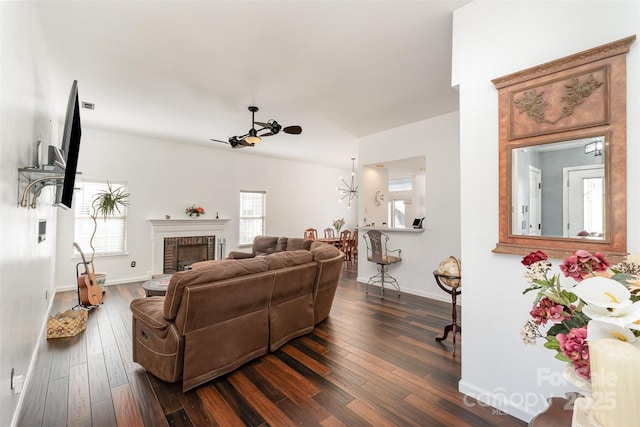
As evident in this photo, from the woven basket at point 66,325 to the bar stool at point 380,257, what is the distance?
4088 mm

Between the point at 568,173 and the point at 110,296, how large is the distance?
6122 millimetres

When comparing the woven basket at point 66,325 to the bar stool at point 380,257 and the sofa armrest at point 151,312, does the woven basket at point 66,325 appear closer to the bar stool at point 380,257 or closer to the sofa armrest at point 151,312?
the sofa armrest at point 151,312

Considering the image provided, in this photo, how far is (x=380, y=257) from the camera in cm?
473

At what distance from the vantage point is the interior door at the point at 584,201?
159 centimetres

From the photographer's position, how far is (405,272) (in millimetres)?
5016

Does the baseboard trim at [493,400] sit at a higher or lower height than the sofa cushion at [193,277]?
lower

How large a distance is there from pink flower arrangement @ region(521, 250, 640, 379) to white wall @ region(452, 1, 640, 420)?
1188mm

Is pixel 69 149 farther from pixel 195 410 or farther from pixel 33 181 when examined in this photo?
pixel 195 410

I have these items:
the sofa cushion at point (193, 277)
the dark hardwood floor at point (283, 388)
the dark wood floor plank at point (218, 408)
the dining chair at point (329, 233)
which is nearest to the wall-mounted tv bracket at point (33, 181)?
the sofa cushion at point (193, 277)

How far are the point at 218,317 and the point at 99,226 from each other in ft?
15.2

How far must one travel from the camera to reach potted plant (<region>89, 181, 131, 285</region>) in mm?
4992

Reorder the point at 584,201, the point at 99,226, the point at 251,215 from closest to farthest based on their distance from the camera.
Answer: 1. the point at 584,201
2. the point at 99,226
3. the point at 251,215

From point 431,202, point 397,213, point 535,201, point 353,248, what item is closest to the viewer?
point 535,201

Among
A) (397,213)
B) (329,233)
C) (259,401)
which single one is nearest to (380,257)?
(259,401)
